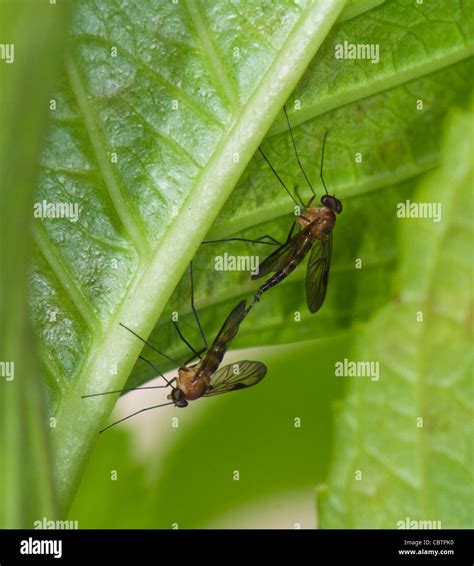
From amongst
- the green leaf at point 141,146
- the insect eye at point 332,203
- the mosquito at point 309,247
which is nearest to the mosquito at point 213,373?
the mosquito at point 309,247

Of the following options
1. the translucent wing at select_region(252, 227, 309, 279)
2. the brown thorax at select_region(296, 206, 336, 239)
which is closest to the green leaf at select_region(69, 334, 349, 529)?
the translucent wing at select_region(252, 227, 309, 279)

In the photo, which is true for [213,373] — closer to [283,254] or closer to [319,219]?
[283,254]

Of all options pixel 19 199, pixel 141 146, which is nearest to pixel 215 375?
pixel 141 146

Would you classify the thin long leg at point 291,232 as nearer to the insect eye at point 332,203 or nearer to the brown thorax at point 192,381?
the insect eye at point 332,203

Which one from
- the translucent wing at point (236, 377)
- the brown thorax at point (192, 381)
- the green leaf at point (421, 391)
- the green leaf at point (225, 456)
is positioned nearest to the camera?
the green leaf at point (421, 391)

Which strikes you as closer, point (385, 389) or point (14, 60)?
point (14, 60)

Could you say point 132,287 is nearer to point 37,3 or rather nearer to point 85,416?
point 85,416

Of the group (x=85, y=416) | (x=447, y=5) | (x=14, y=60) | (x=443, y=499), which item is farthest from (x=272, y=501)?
(x=14, y=60)
